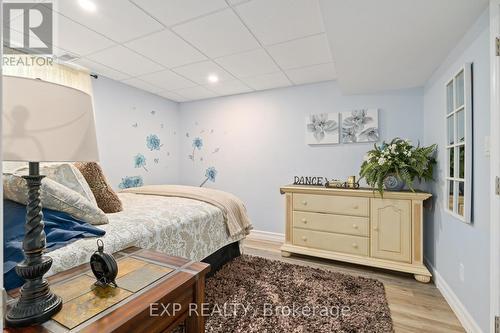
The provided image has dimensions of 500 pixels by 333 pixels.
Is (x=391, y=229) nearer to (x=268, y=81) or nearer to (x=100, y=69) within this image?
(x=268, y=81)

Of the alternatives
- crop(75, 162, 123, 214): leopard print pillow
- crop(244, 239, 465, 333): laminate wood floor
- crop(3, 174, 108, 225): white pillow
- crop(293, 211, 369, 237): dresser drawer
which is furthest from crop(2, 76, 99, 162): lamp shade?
crop(293, 211, 369, 237): dresser drawer

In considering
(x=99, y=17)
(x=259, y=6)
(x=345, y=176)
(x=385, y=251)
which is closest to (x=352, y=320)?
(x=385, y=251)

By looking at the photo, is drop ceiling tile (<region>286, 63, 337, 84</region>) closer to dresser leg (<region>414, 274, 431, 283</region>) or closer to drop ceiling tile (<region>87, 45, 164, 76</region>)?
drop ceiling tile (<region>87, 45, 164, 76</region>)

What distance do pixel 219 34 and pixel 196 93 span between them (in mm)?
1767

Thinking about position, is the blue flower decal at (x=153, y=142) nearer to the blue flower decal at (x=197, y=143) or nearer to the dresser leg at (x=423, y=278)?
the blue flower decal at (x=197, y=143)

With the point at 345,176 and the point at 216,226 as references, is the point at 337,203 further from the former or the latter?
the point at 216,226

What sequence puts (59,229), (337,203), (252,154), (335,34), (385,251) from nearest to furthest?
1. (59,229)
2. (335,34)
3. (385,251)
4. (337,203)
5. (252,154)

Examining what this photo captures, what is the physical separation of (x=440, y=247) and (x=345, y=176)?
3.98 ft

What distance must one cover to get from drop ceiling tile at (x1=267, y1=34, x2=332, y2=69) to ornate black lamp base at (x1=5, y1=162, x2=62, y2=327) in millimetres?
2163

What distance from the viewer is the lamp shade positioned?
2.01ft

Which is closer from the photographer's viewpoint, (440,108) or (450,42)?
(450,42)

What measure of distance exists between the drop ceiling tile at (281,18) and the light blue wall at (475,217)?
3.45 ft

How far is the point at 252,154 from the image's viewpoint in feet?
11.9

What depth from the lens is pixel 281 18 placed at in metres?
1.82
